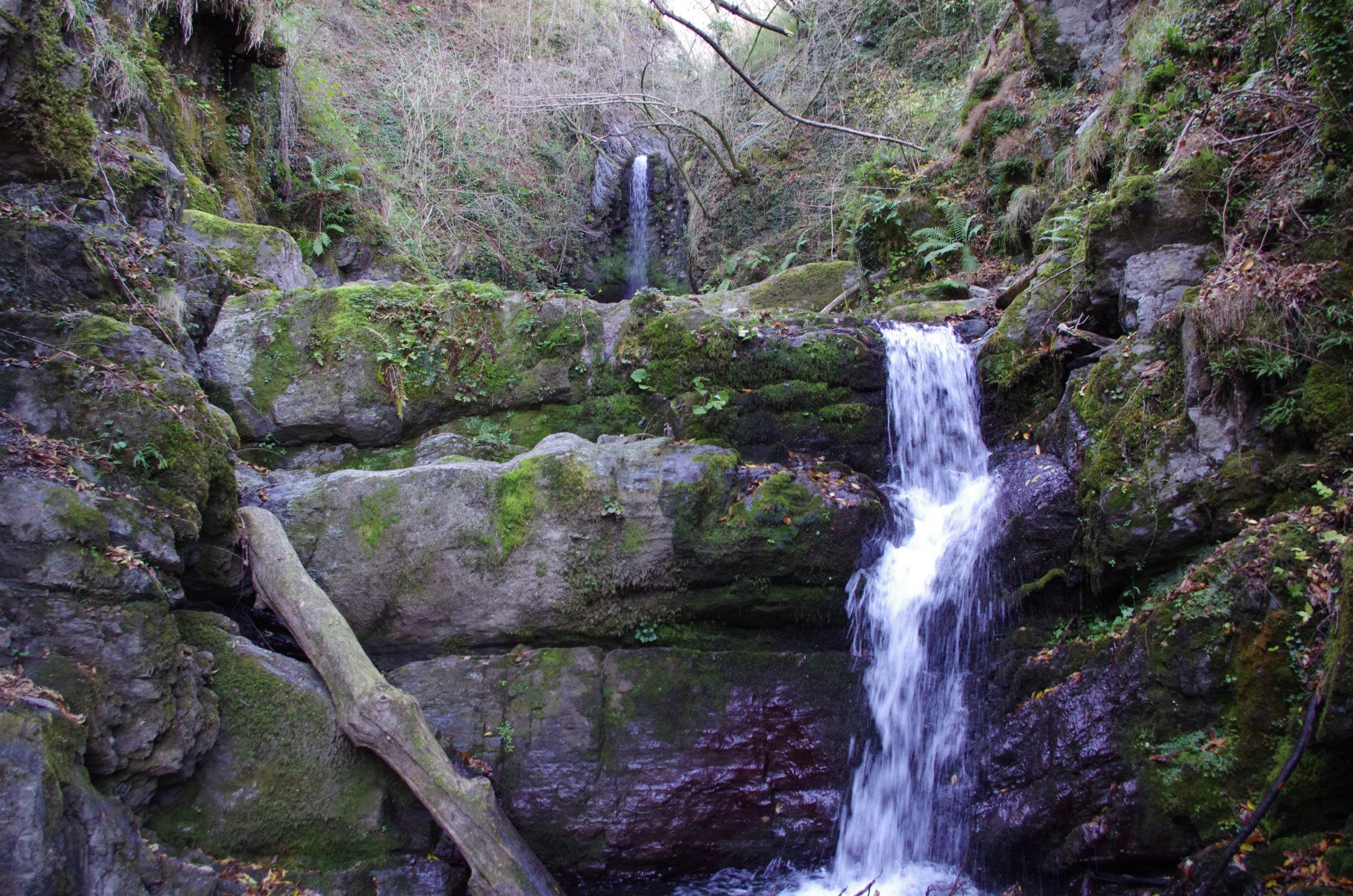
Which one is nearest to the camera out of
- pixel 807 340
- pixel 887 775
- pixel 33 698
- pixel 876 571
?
pixel 33 698

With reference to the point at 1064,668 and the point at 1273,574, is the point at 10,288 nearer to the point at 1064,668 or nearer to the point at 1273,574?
the point at 1064,668

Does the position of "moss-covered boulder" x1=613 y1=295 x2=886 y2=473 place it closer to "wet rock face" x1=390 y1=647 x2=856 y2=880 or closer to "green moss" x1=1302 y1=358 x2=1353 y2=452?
"wet rock face" x1=390 y1=647 x2=856 y2=880

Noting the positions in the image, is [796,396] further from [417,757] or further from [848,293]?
[417,757]

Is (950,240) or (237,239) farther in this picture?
(950,240)

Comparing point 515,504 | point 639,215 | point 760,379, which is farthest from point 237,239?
point 639,215

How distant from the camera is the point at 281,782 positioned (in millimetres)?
4480

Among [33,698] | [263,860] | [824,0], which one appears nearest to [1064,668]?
[263,860]

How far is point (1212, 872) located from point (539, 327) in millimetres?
6234

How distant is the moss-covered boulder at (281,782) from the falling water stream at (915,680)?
213 cm

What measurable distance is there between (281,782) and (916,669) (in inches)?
169

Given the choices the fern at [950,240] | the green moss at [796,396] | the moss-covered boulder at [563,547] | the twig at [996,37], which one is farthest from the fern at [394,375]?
the twig at [996,37]

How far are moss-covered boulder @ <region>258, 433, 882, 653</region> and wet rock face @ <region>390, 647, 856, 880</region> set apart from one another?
12.8 inches

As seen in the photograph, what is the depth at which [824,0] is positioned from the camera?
52.6 ft

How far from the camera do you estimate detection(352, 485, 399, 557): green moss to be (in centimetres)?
557
